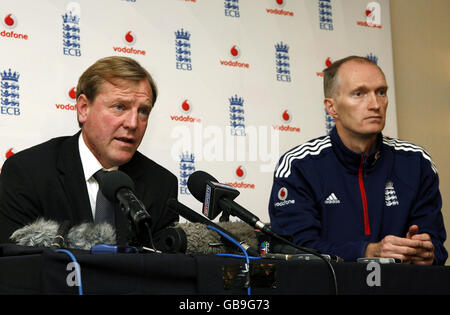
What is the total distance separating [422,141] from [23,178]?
3.13 meters

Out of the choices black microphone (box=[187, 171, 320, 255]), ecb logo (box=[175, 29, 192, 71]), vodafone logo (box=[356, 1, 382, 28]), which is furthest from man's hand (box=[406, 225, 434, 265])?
vodafone logo (box=[356, 1, 382, 28])

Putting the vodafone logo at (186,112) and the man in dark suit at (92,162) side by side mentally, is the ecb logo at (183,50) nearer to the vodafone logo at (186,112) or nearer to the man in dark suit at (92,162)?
the vodafone logo at (186,112)

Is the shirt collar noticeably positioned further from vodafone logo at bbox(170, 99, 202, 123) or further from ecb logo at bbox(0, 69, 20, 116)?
vodafone logo at bbox(170, 99, 202, 123)

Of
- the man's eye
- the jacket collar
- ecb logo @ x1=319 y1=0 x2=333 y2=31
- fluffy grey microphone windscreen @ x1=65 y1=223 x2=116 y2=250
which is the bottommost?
fluffy grey microphone windscreen @ x1=65 y1=223 x2=116 y2=250

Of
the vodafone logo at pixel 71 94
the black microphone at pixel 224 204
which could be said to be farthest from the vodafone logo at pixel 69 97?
the black microphone at pixel 224 204

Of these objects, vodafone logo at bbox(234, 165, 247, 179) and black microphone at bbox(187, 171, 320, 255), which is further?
vodafone logo at bbox(234, 165, 247, 179)

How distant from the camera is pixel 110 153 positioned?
2.32 m

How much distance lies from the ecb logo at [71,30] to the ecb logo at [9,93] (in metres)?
0.33

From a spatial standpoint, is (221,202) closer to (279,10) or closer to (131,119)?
(131,119)

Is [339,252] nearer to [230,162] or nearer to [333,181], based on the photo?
[333,181]

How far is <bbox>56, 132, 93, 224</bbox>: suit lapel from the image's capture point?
6.95ft

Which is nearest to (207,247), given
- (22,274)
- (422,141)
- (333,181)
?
(22,274)

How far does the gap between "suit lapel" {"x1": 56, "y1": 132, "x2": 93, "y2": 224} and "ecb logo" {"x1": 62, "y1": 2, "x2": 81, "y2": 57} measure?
1.18 meters

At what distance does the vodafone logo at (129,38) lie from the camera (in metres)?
3.46
